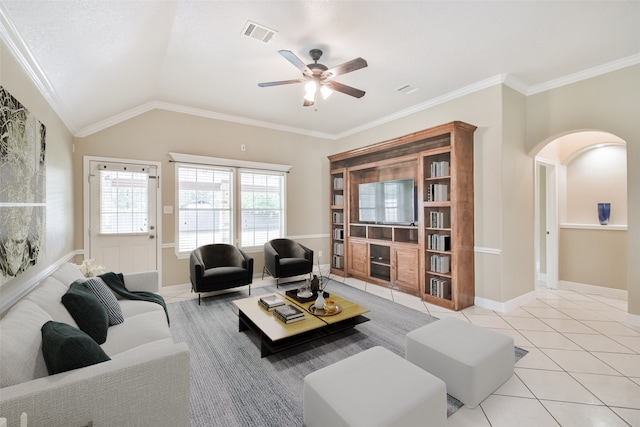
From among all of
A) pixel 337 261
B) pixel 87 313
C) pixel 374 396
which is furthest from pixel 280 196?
pixel 374 396

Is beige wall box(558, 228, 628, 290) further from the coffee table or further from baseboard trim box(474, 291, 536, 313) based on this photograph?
the coffee table

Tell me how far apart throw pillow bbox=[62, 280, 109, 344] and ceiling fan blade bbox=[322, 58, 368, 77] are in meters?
2.84

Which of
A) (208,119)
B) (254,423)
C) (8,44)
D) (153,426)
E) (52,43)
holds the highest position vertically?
(208,119)

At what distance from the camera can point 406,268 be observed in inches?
173

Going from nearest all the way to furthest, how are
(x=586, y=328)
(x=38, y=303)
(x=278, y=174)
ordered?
(x=38, y=303), (x=586, y=328), (x=278, y=174)

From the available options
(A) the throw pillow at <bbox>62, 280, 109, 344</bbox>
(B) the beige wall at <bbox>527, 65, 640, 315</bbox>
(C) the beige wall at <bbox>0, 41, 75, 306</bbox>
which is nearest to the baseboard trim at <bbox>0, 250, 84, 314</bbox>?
(C) the beige wall at <bbox>0, 41, 75, 306</bbox>

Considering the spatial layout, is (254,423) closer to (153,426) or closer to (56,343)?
(153,426)

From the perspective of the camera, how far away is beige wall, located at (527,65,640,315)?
309 centimetres

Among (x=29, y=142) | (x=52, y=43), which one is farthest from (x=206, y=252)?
(x=52, y=43)

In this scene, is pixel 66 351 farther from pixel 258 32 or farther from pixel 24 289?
pixel 258 32

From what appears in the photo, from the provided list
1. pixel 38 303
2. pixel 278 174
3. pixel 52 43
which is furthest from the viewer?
pixel 278 174

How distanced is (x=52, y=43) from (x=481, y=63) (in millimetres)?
4146

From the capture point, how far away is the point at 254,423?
5.70 feet

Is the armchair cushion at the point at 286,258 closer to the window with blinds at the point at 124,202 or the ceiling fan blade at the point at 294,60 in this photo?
the window with blinds at the point at 124,202
